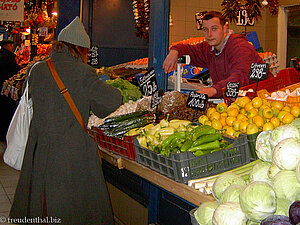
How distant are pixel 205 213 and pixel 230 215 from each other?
0.20 m

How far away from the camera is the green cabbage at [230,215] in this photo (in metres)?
1.60

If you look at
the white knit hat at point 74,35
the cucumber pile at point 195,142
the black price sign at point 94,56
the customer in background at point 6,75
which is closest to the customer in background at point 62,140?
the white knit hat at point 74,35

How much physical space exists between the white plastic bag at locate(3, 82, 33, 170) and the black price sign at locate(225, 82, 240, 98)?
1.65 metres

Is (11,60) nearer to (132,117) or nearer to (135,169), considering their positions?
(132,117)

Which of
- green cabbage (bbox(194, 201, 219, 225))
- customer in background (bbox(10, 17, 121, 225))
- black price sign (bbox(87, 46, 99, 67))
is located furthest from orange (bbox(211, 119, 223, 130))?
black price sign (bbox(87, 46, 99, 67))

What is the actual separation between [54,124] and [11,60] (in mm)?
7149

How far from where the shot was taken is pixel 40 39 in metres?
14.3

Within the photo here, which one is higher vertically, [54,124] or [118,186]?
[54,124]

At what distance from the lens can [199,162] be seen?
2.32 m

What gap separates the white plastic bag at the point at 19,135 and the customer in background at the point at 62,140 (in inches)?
6.6

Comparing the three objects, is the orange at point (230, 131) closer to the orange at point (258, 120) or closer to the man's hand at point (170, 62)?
Result: the orange at point (258, 120)

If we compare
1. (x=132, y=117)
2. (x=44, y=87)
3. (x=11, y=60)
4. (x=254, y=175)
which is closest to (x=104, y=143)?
(x=132, y=117)

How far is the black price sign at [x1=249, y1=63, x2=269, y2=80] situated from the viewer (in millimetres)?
3232

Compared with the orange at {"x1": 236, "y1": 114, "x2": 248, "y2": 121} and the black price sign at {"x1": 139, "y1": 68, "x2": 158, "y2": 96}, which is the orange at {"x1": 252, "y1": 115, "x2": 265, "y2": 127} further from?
the black price sign at {"x1": 139, "y1": 68, "x2": 158, "y2": 96}
